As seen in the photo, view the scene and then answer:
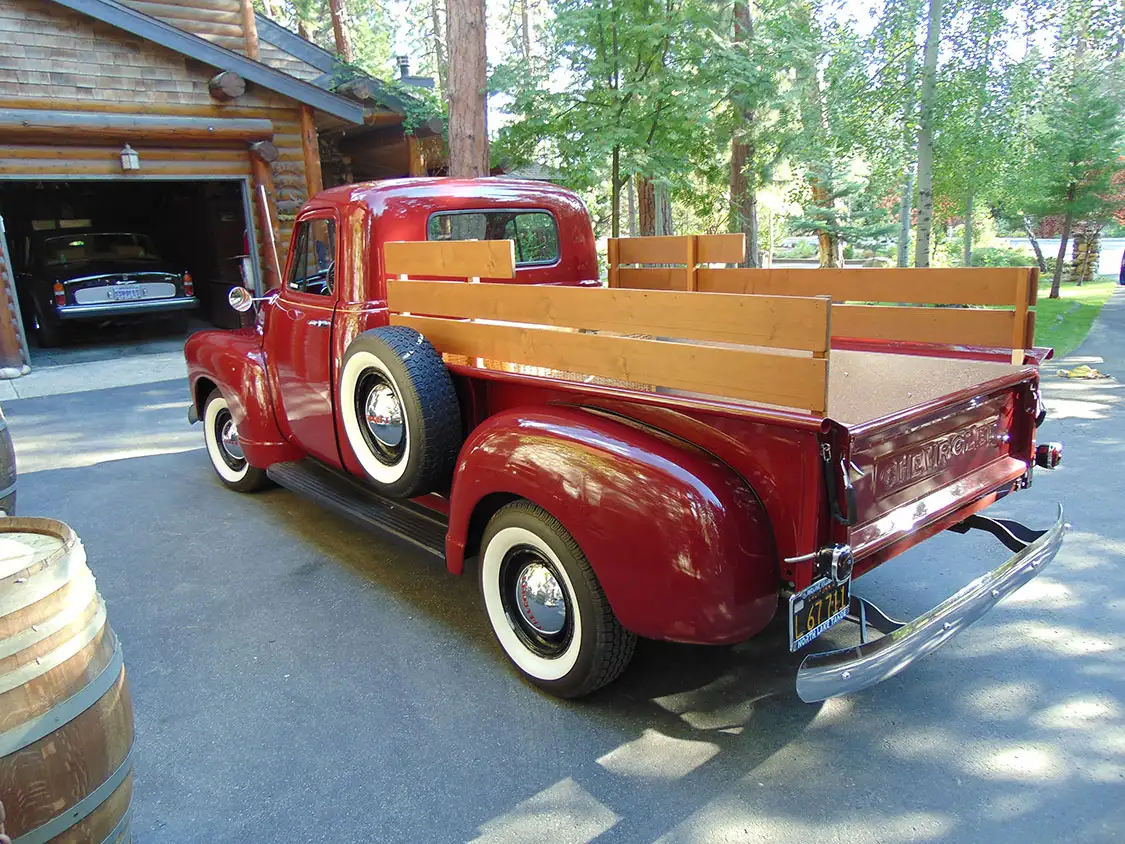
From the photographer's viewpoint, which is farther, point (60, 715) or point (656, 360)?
point (656, 360)

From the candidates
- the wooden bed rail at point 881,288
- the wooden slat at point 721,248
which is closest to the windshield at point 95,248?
the wooden bed rail at point 881,288

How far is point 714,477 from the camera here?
2354 millimetres

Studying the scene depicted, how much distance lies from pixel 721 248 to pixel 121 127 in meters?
9.05

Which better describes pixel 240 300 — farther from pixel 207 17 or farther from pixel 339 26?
pixel 339 26

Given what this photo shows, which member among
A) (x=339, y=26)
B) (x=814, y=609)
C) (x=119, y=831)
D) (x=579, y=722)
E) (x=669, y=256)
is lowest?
(x=579, y=722)

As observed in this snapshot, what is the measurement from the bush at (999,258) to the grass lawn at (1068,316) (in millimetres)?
3186

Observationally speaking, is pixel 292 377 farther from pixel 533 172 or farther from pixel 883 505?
pixel 533 172

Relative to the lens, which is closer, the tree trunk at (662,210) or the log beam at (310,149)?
the tree trunk at (662,210)

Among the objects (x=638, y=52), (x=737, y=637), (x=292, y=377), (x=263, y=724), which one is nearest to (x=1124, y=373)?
(x=638, y=52)

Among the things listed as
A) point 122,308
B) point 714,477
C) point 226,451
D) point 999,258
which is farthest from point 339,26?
point 999,258

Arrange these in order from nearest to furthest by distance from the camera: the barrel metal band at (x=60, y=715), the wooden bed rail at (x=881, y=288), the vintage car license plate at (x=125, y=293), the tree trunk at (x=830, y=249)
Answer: the barrel metal band at (x=60, y=715) < the wooden bed rail at (x=881, y=288) < the vintage car license plate at (x=125, y=293) < the tree trunk at (x=830, y=249)

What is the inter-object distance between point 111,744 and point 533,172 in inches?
368

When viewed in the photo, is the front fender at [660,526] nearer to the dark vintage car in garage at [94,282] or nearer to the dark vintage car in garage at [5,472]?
the dark vintage car in garage at [5,472]

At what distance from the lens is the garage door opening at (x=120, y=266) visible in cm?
1113
